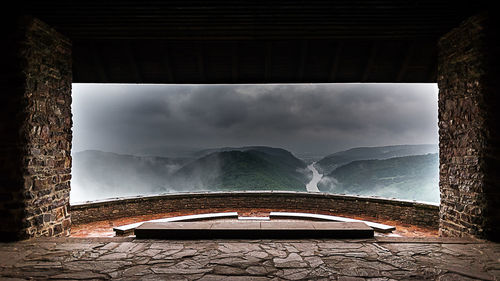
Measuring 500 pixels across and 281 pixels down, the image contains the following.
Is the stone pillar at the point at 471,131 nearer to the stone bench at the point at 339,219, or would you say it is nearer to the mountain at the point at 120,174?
the stone bench at the point at 339,219

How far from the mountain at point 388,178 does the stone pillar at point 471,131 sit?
2045 inches

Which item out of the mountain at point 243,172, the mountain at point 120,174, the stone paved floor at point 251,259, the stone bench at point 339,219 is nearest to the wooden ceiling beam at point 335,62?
the stone paved floor at point 251,259

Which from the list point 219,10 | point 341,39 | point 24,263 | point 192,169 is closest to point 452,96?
point 341,39

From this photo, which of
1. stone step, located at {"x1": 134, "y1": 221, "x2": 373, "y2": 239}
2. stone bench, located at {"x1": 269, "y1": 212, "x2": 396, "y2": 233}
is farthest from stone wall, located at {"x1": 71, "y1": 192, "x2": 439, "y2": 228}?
stone step, located at {"x1": 134, "y1": 221, "x2": 373, "y2": 239}

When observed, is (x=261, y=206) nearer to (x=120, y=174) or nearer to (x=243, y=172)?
(x=243, y=172)

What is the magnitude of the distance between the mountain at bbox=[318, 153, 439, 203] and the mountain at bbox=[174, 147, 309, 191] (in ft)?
26.0

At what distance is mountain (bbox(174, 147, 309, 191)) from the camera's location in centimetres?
4744

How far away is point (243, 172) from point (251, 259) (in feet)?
156

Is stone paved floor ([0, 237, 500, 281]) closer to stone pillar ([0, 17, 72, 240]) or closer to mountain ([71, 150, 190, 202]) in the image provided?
stone pillar ([0, 17, 72, 240])

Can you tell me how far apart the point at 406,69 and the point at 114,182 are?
7535cm

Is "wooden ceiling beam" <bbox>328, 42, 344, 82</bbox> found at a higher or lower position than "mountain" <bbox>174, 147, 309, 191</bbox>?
higher

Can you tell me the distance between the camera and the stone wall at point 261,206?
6711 mm

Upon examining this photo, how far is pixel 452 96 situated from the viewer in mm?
4109

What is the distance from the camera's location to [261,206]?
886 cm
